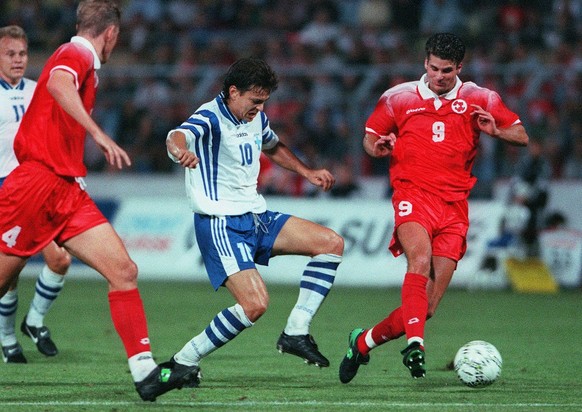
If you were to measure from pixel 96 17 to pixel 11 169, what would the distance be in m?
2.84

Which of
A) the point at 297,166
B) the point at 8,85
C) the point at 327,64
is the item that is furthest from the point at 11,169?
the point at 327,64

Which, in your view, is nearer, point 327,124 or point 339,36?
point 327,124

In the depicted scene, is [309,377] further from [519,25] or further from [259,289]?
[519,25]

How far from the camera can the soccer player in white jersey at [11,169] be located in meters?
9.65

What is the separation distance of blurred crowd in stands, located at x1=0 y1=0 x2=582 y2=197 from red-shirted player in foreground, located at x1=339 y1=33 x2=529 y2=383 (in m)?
9.72

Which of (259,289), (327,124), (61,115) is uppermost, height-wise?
(61,115)

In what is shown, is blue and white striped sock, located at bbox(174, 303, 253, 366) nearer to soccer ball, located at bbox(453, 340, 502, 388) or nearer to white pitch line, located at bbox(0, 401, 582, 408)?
white pitch line, located at bbox(0, 401, 582, 408)

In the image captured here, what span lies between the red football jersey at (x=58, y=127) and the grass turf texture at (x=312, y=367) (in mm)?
1475

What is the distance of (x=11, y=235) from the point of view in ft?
23.3

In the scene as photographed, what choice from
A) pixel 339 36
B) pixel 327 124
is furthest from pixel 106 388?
pixel 339 36

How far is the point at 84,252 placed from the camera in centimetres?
701

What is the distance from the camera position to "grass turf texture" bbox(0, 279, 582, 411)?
7285mm

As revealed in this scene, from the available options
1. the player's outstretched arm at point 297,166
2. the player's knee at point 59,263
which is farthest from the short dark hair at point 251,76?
the player's knee at point 59,263

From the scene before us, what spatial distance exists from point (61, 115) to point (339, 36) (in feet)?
49.1
